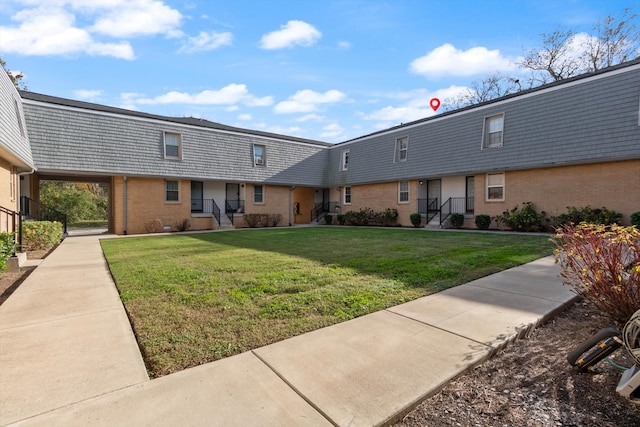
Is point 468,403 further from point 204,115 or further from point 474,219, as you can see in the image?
point 204,115

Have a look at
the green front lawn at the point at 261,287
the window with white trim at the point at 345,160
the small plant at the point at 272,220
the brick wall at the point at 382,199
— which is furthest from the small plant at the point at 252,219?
the green front lawn at the point at 261,287

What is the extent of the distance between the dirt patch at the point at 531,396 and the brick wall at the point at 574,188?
461 inches

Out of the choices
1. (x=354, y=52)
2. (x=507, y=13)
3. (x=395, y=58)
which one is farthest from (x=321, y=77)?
(x=507, y=13)

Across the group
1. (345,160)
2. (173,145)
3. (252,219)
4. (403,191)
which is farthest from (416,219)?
(173,145)

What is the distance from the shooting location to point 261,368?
2.41 m

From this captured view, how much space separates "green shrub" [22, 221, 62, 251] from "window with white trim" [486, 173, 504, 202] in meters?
17.4

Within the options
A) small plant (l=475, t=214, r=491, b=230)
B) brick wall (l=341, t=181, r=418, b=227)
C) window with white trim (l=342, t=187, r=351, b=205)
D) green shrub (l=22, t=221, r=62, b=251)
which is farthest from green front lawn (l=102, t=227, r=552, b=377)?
window with white trim (l=342, t=187, r=351, b=205)

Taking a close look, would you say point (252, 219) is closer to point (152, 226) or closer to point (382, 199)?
point (152, 226)

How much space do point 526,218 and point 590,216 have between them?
206 cm

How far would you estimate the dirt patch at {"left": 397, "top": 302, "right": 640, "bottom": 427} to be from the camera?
1.90 meters

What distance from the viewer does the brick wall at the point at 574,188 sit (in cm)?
1092

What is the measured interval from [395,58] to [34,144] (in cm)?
1509

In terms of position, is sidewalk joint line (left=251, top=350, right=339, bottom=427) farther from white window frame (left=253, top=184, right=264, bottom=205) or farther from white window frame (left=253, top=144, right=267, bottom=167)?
white window frame (left=253, top=144, right=267, bottom=167)

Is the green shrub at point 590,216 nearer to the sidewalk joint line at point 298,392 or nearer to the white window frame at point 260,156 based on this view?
the sidewalk joint line at point 298,392
